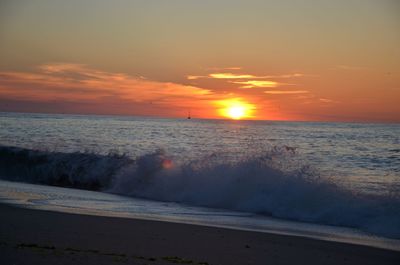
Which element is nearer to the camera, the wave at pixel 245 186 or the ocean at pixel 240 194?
the ocean at pixel 240 194

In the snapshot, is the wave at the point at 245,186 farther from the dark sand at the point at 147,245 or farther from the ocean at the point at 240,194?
the dark sand at the point at 147,245

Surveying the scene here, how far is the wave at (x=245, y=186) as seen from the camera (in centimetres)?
1284

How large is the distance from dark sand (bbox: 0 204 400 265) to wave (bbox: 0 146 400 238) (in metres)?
3.25

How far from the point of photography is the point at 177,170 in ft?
61.1

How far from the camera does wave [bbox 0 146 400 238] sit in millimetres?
12836

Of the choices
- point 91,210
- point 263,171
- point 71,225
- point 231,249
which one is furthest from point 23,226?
point 263,171

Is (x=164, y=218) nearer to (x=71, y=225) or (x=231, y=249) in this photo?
(x=71, y=225)

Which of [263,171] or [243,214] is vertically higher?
[263,171]

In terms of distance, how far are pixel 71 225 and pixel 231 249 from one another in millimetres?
3649

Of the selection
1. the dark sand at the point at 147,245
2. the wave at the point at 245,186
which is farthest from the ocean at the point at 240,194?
the dark sand at the point at 147,245

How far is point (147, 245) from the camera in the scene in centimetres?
806

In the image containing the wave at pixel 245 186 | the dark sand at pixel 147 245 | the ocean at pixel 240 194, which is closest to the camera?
the dark sand at pixel 147 245

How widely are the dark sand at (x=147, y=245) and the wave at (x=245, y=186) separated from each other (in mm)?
3253

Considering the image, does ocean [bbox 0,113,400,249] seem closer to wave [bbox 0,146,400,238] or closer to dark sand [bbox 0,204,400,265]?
wave [bbox 0,146,400,238]
